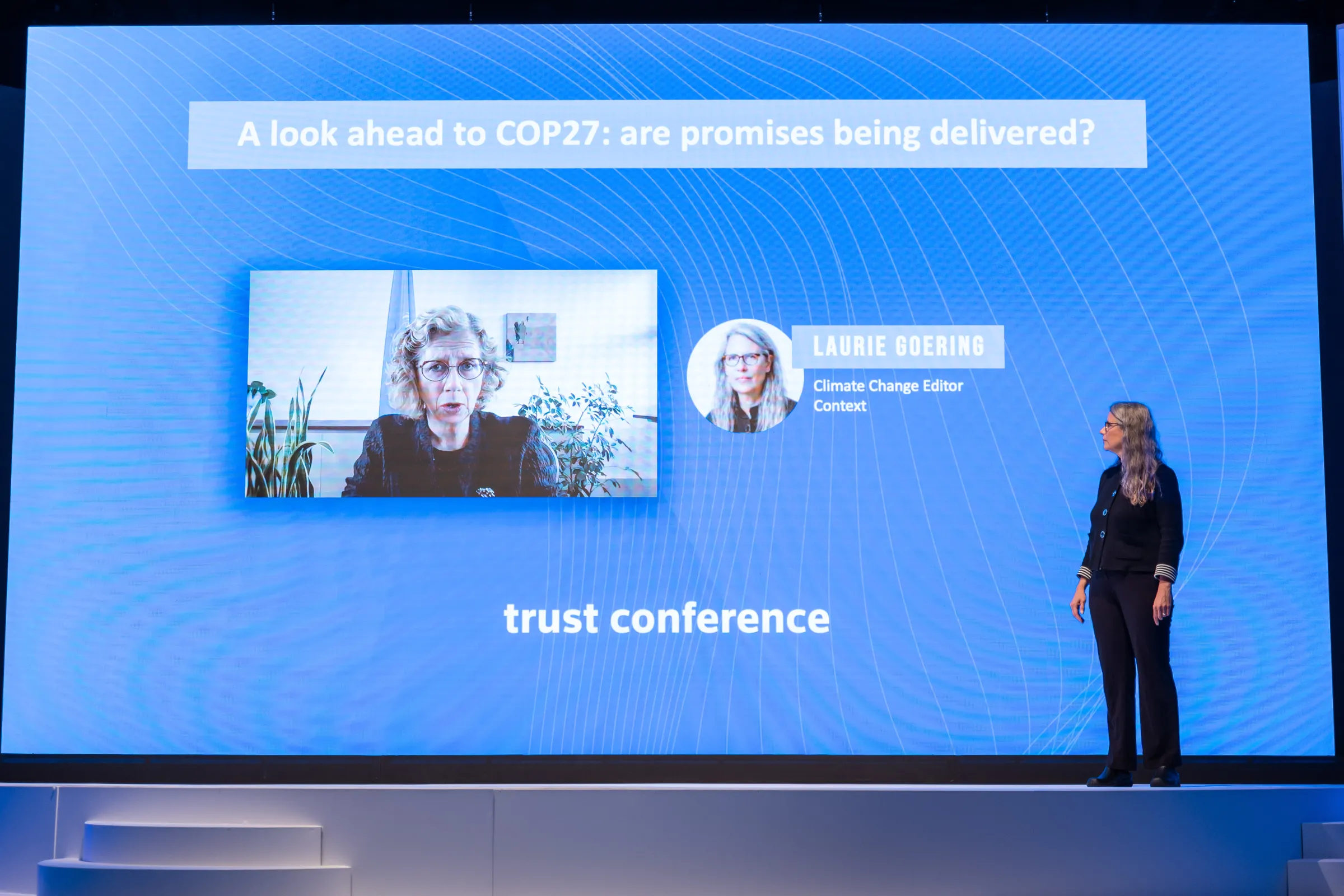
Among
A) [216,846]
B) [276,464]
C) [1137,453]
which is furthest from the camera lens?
[276,464]

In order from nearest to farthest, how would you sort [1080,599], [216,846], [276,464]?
1. [216,846]
2. [1080,599]
3. [276,464]

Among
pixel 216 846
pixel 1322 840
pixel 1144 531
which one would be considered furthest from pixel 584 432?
pixel 1322 840

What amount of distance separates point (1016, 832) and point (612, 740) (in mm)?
1406

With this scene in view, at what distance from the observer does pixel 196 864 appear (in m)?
3.75

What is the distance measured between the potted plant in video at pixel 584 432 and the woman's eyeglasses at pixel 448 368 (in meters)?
0.24

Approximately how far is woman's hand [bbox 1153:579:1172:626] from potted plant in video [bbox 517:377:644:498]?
5.85 feet

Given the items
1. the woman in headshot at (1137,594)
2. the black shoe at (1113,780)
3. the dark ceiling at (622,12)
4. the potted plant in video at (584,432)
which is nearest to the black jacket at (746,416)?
the potted plant in video at (584,432)

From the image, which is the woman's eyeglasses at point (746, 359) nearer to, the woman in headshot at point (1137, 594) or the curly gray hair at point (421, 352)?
the curly gray hair at point (421, 352)

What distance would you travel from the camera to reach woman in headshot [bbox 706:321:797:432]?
428cm

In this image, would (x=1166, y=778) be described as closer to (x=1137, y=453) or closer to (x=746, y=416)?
(x=1137, y=453)

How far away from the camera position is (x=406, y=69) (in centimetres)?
438

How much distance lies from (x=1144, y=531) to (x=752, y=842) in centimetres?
164

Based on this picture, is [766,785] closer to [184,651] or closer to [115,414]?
[184,651]

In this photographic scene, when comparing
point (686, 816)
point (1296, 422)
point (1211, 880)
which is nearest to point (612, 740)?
point (686, 816)
